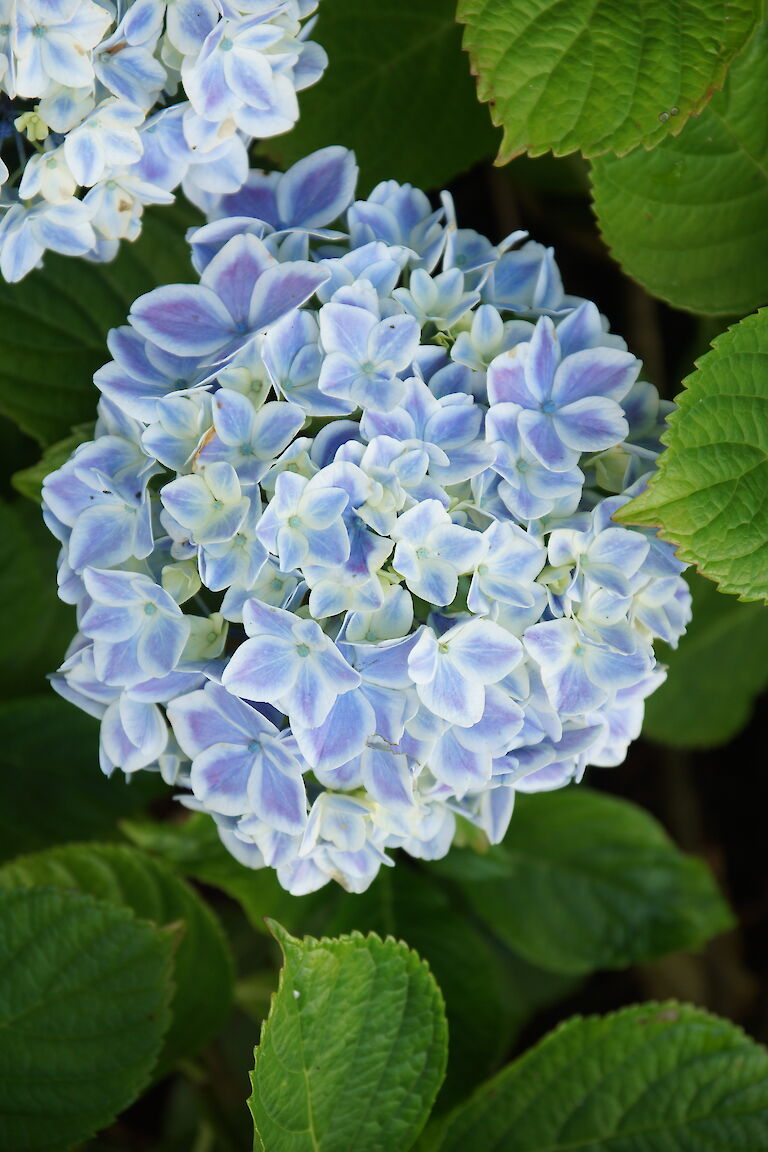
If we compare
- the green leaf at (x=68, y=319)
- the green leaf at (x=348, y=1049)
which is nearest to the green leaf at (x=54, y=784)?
the green leaf at (x=68, y=319)

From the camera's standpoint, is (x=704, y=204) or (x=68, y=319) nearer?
(x=704, y=204)

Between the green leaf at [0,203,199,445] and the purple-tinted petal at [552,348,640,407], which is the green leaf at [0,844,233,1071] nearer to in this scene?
the green leaf at [0,203,199,445]

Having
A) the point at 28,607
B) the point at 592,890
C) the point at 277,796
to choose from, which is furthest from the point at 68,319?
the point at 592,890

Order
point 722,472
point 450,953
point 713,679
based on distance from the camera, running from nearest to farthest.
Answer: point 722,472 < point 450,953 < point 713,679

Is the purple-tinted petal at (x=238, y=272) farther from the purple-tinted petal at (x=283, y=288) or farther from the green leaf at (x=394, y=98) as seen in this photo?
the green leaf at (x=394, y=98)

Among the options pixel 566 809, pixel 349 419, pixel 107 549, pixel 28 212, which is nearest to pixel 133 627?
pixel 107 549

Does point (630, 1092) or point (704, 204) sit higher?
point (704, 204)

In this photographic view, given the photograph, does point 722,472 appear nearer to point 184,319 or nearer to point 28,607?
point 184,319
